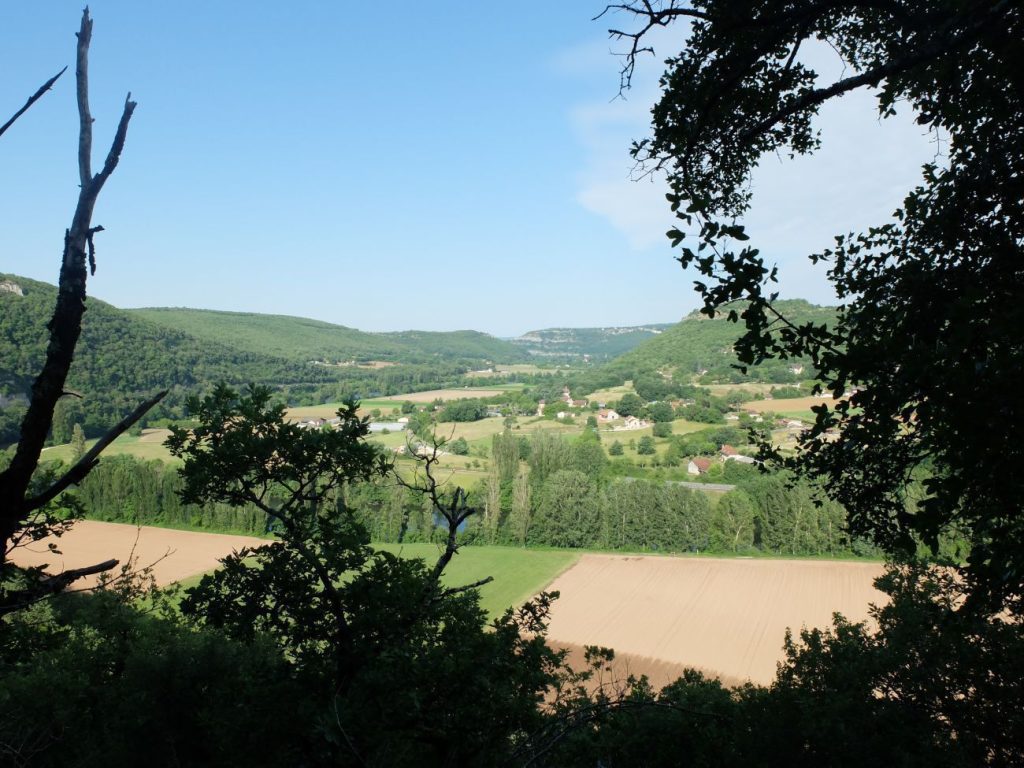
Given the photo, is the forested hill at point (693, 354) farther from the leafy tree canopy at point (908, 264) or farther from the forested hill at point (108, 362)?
the leafy tree canopy at point (908, 264)

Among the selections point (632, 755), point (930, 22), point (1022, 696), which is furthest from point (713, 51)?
point (632, 755)

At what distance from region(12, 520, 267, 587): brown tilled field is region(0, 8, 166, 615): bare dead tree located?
3392 cm

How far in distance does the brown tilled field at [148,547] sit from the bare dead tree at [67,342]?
3392cm

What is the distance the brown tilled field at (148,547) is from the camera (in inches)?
1320

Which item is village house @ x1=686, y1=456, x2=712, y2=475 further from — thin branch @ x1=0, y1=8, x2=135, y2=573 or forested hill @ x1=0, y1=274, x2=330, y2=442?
thin branch @ x1=0, y1=8, x2=135, y2=573

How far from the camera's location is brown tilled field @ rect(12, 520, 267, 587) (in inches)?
1320

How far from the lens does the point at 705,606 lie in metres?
28.9

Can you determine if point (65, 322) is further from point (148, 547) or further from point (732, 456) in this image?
point (732, 456)

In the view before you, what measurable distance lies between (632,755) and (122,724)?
6967mm

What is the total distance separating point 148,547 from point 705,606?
115 ft

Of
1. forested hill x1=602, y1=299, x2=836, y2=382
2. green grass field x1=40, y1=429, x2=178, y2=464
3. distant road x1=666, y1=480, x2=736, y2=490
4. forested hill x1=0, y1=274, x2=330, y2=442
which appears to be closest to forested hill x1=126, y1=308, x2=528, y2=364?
forested hill x1=0, y1=274, x2=330, y2=442

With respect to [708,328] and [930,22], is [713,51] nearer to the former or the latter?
[930,22]

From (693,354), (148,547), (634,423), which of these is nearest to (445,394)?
(634,423)

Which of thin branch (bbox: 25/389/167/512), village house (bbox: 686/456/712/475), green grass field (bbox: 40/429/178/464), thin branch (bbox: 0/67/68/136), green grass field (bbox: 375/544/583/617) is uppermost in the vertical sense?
thin branch (bbox: 0/67/68/136)
